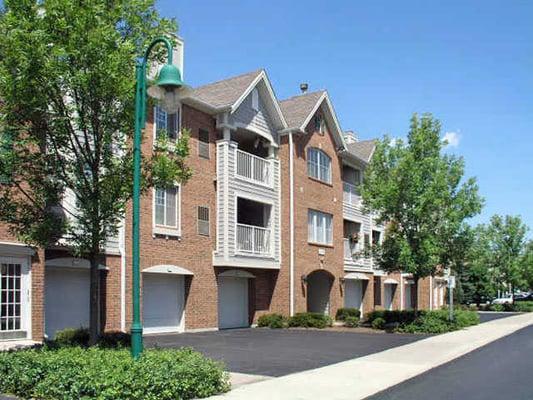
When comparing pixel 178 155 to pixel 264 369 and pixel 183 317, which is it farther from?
pixel 183 317

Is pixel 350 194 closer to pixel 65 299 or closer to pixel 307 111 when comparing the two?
pixel 307 111

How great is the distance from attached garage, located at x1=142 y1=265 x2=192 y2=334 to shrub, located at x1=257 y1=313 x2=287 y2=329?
4935mm

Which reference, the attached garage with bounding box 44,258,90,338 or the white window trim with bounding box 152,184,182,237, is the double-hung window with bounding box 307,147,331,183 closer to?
the white window trim with bounding box 152,184,182,237

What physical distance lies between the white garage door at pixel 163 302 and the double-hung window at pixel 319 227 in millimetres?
9300

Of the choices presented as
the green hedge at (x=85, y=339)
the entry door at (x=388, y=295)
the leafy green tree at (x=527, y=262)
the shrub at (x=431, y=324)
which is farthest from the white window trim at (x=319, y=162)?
the leafy green tree at (x=527, y=262)

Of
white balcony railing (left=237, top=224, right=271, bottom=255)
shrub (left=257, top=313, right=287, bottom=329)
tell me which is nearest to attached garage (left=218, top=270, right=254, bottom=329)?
shrub (left=257, top=313, right=287, bottom=329)

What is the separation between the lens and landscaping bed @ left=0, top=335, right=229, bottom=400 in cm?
905

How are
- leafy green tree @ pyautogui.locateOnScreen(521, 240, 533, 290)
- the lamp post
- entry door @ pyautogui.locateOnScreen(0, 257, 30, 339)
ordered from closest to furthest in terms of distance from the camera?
the lamp post, entry door @ pyautogui.locateOnScreen(0, 257, 30, 339), leafy green tree @ pyautogui.locateOnScreen(521, 240, 533, 290)

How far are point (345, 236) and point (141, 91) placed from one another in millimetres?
28272

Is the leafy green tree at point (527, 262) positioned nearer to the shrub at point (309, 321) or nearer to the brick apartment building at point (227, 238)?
the brick apartment building at point (227, 238)

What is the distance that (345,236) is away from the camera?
3766 cm

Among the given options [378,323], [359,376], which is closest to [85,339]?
[359,376]

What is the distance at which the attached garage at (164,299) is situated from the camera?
73.4ft

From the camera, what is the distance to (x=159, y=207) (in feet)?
74.7
